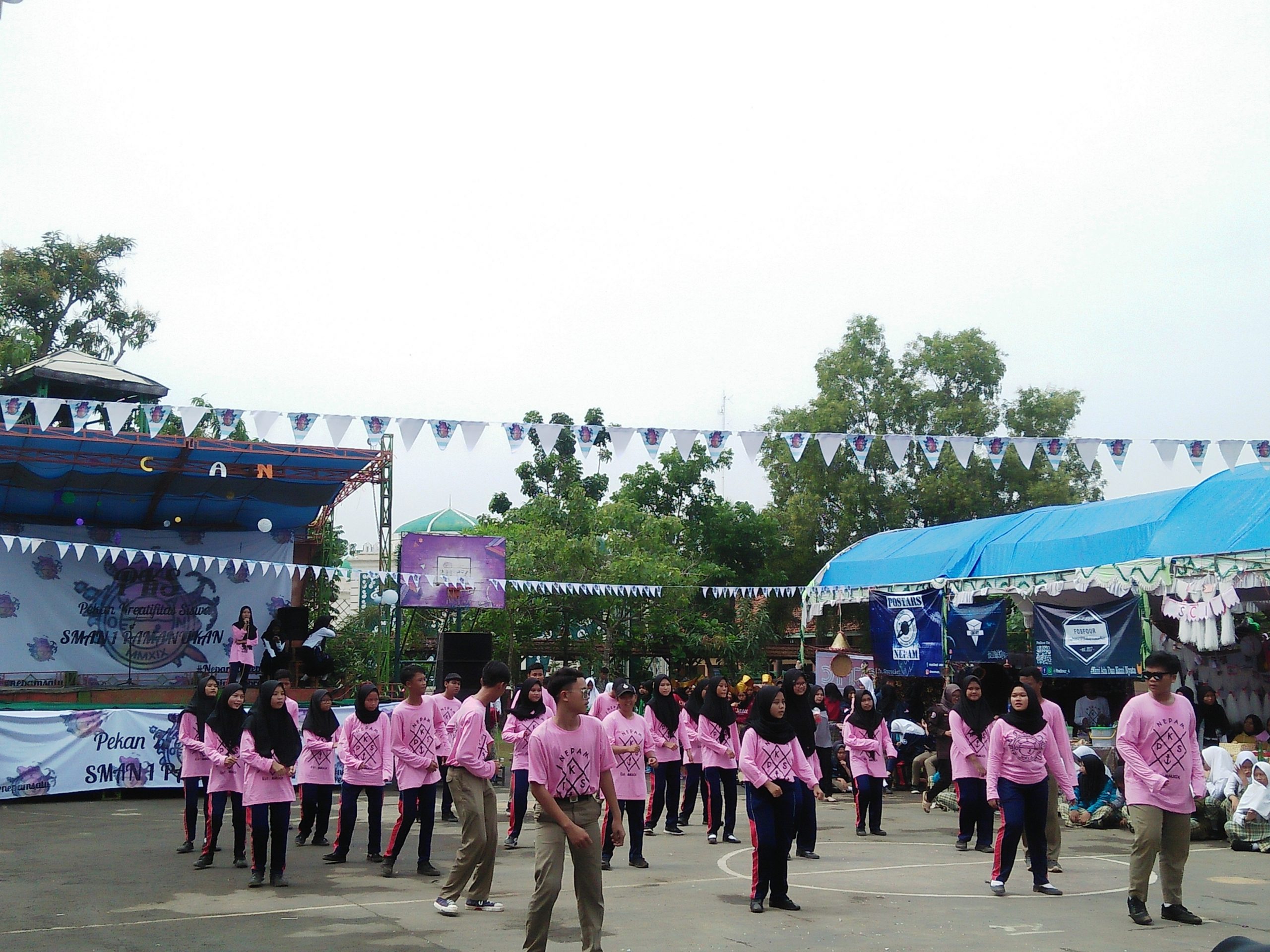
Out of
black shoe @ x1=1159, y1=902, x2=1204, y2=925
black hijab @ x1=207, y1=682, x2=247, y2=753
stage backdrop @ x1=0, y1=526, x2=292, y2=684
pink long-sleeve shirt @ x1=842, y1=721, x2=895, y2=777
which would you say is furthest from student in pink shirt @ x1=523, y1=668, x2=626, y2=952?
stage backdrop @ x1=0, y1=526, x2=292, y2=684

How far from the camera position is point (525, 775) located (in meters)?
10.8

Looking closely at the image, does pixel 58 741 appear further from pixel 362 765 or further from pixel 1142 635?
pixel 1142 635

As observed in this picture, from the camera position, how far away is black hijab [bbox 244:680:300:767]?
8.57m

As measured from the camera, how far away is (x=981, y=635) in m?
16.7

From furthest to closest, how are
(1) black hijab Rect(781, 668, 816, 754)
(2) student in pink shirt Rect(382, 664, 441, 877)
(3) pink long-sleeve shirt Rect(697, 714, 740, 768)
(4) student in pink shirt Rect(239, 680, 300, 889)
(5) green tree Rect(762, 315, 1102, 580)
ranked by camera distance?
(5) green tree Rect(762, 315, 1102, 580) < (3) pink long-sleeve shirt Rect(697, 714, 740, 768) < (1) black hijab Rect(781, 668, 816, 754) < (2) student in pink shirt Rect(382, 664, 441, 877) < (4) student in pink shirt Rect(239, 680, 300, 889)

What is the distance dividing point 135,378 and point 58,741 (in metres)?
7.15

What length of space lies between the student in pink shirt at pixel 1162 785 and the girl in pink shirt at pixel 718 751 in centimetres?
410

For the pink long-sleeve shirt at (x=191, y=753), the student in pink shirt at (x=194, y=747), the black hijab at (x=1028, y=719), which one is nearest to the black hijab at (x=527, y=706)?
the student in pink shirt at (x=194, y=747)

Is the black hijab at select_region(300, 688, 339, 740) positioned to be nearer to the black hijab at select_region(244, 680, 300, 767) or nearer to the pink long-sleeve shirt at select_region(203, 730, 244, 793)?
the pink long-sleeve shirt at select_region(203, 730, 244, 793)

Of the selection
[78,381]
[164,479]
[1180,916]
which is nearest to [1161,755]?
[1180,916]

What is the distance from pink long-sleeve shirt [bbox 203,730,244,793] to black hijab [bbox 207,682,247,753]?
1.3 inches

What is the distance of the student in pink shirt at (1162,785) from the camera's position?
718cm

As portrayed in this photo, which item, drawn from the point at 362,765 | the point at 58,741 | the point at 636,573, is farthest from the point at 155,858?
the point at 636,573

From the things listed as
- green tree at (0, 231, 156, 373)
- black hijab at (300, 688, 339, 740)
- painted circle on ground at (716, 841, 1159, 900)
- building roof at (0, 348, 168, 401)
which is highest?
green tree at (0, 231, 156, 373)
